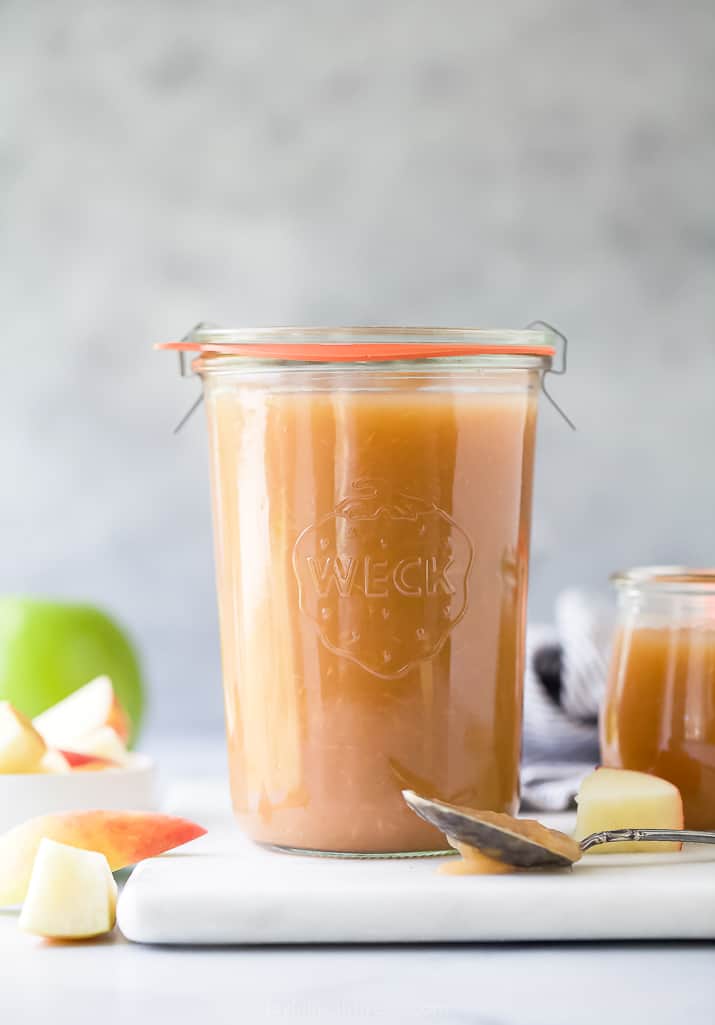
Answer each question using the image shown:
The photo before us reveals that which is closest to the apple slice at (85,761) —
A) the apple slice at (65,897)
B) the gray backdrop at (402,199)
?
the apple slice at (65,897)

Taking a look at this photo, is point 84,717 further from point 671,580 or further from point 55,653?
point 671,580

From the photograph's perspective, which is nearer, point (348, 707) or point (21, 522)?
point (348, 707)

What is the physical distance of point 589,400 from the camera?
61.6 inches

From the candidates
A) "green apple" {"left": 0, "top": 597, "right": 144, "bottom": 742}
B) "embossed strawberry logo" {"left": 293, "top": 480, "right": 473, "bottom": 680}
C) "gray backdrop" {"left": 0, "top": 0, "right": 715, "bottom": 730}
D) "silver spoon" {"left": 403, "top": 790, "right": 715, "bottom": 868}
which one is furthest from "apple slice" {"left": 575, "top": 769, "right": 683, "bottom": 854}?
"gray backdrop" {"left": 0, "top": 0, "right": 715, "bottom": 730}

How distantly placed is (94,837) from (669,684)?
1.27ft

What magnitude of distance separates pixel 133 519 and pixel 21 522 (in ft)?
0.47

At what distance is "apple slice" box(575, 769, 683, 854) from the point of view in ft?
2.55

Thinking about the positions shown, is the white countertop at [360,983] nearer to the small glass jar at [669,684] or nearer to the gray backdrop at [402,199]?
the small glass jar at [669,684]

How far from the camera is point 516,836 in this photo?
2.26ft

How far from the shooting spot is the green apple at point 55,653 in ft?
3.83

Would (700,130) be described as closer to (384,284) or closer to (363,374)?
(384,284)

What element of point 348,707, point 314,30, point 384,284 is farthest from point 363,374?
point 314,30

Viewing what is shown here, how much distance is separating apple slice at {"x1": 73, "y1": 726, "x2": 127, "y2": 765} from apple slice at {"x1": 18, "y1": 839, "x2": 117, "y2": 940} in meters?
0.28

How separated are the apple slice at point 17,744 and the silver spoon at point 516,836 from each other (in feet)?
1.01
